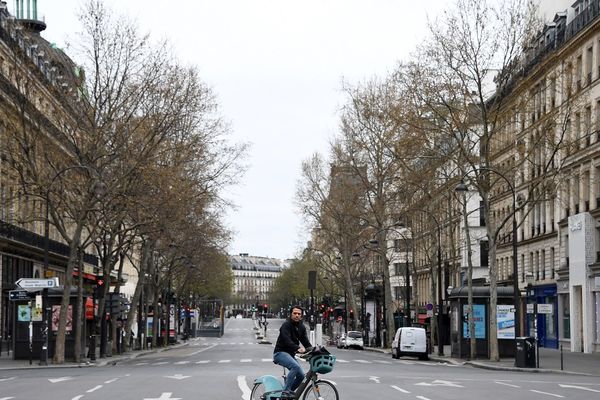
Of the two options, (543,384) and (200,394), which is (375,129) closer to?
(543,384)

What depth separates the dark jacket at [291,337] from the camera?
19203 millimetres

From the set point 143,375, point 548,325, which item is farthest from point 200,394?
point 548,325

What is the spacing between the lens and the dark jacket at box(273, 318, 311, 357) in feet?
63.0

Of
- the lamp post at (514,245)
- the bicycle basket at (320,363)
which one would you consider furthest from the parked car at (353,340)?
the bicycle basket at (320,363)

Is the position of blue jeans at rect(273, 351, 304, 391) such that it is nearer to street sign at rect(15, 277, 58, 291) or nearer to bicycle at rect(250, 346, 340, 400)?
bicycle at rect(250, 346, 340, 400)

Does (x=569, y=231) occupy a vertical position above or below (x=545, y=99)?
below

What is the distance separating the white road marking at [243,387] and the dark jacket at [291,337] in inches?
172

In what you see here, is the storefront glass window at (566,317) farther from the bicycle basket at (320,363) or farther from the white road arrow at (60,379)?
the bicycle basket at (320,363)

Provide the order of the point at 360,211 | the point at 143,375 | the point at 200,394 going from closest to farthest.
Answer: the point at 200,394 → the point at 143,375 → the point at 360,211

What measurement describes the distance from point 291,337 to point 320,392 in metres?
1.15

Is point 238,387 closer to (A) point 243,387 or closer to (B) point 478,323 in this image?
(A) point 243,387

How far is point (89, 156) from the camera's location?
160ft

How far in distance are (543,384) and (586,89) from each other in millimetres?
33522

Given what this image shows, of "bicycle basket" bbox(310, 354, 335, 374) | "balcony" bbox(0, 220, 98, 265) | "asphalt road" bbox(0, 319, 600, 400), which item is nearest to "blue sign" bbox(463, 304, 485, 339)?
"asphalt road" bbox(0, 319, 600, 400)
